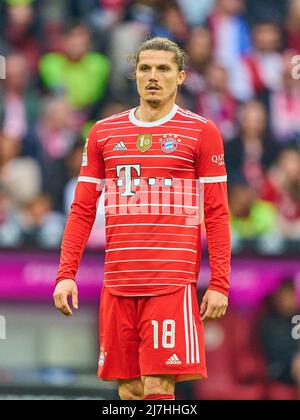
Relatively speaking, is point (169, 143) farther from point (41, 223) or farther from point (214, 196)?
point (41, 223)

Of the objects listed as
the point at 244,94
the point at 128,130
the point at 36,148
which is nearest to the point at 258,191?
the point at 244,94

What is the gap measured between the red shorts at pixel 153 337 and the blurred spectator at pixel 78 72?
22.2ft

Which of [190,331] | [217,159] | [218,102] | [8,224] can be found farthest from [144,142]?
[218,102]

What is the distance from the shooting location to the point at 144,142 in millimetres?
7152

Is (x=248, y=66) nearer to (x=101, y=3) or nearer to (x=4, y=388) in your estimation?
(x=101, y=3)

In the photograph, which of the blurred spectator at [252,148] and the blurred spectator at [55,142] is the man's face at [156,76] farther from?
the blurred spectator at [252,148]

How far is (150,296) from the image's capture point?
23.3ft

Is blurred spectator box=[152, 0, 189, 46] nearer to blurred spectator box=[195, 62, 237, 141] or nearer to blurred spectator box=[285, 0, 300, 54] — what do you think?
blurred spectator box=[195, 62, 237, 141]

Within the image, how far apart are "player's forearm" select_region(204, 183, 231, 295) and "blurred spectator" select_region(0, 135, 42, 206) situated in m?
5.75

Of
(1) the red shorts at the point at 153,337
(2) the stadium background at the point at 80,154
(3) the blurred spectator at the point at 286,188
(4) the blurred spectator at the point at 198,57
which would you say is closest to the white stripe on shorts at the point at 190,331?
(1) the red shorts at the point at 153,337

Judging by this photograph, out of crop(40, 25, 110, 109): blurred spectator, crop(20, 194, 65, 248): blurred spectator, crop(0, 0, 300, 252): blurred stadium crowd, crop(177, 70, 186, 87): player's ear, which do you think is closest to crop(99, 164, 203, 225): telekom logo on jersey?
crop(177, 70, 186, 87): player's ear

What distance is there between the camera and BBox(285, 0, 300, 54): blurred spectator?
14312 mm
